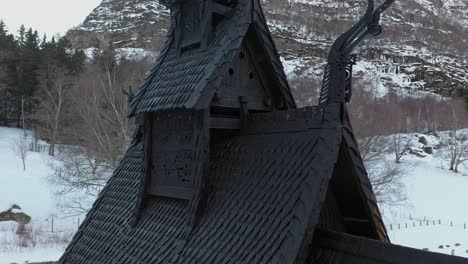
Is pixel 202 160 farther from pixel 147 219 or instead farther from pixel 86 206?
pixel 86 206

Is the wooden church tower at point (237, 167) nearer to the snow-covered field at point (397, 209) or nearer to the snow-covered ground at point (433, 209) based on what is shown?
the snow-covered field at point (397, 209)

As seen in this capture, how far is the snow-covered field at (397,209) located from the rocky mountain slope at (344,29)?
42.9ft

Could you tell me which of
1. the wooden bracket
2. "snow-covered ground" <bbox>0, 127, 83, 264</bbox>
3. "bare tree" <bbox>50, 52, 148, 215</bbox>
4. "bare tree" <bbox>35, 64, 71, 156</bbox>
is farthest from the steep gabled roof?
"bare tree" <bbox>35, 64, 71, 156</bbox>

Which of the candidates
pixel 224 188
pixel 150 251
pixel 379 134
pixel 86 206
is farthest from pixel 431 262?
pixel 86 206

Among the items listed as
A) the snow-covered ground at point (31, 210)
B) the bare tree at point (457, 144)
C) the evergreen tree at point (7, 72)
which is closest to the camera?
the snow-covered ground at point (31, 210)

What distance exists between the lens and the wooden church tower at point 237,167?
12.0 feet

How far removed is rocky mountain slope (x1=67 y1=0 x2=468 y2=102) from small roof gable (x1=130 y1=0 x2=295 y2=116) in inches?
1629

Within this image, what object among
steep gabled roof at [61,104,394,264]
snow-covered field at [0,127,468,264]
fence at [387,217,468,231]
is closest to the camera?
steep gabled roof at [61,104,394,264]

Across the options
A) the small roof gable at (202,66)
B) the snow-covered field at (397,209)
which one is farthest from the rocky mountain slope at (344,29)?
the small roof gable at (202,66)

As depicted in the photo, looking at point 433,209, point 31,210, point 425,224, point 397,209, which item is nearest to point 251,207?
point 425,224

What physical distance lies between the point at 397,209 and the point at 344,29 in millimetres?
54245

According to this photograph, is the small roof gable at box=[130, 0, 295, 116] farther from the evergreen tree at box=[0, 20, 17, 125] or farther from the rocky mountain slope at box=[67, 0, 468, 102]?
the evergreen tree at box=[0, 20, 17, 125]

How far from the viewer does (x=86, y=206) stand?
86.8 feet

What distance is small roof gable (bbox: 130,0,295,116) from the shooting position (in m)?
4.86
